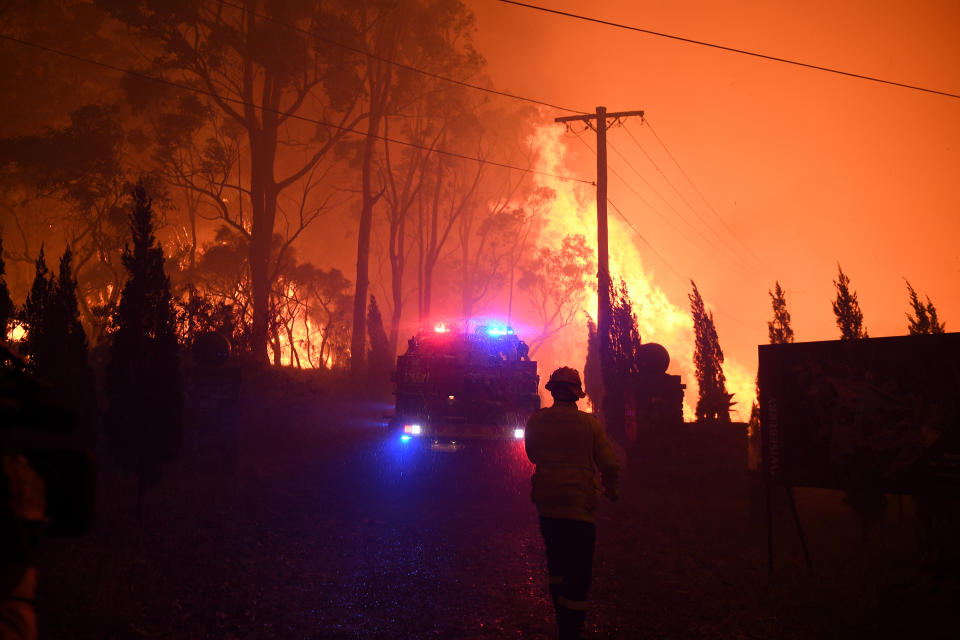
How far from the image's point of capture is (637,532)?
8359mm

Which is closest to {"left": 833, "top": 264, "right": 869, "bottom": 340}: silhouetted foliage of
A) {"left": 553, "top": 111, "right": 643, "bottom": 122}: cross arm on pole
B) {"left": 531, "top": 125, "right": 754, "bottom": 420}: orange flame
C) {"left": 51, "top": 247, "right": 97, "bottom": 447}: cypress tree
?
{"left": 553, "top": 111, "right": 643, "bottom": 122}: cross arm on pole

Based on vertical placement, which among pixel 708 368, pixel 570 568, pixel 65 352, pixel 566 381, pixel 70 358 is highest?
pixel 65 352

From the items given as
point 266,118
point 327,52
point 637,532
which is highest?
point 327,52

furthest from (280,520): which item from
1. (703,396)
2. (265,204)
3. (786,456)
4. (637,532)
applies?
(265,204)

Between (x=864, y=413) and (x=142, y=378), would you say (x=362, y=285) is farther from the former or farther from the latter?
(x=864, y=413)

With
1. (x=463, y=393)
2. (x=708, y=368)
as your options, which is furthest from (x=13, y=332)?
(x=708, y=368)

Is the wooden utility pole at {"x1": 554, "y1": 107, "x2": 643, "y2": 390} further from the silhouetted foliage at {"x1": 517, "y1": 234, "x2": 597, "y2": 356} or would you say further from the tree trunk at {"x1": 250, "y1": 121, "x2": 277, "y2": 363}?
the silhouetted foliage at {"x1": 517, "y1": 234, "x2": 597, "y2": 356}

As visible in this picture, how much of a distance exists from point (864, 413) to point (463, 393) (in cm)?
762

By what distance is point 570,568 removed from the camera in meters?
4.39

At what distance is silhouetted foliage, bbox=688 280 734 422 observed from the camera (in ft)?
54.5

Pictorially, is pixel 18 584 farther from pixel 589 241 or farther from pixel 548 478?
pixel 589 241

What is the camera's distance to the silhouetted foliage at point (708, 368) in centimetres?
1662

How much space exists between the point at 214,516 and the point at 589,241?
5182 centimetres

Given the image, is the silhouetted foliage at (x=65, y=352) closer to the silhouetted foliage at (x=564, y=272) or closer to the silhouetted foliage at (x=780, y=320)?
the silhouetted foliage at (x=780, y=320)
